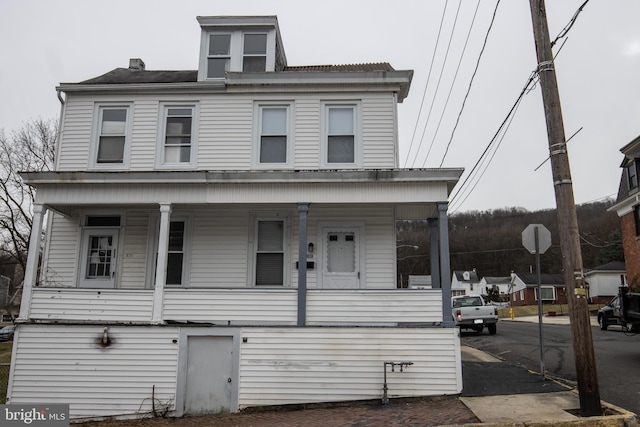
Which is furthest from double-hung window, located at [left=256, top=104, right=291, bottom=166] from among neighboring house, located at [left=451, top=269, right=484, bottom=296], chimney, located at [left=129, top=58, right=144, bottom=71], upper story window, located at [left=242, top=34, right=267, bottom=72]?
neighboring house, located at [left=451, top=269, right=484, bottom=296]

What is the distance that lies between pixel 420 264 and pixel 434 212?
226ft

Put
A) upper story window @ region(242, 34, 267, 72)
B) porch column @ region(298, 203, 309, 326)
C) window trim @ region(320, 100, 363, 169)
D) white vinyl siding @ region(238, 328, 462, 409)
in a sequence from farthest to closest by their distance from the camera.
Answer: upper story window @ region(242, 34, 267, 72) < window trim @ region(320, 100, 363, 169) < porch column @ region(298, 203, 309, 326) < white vinyl siding @ region(238, 328, 462, 409)

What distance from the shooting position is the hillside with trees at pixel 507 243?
Answer: 56.0m

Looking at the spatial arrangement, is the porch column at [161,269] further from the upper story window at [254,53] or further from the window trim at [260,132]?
the upper story window at [254,53]

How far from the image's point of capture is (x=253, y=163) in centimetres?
1225

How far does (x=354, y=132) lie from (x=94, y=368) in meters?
7.94

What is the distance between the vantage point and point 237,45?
1330 centimetres

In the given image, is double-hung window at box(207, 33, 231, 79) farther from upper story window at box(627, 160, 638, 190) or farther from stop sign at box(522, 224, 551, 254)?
upper story window at box(627, 160, 638, 190)

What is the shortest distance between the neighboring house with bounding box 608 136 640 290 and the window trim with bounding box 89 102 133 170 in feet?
77.3

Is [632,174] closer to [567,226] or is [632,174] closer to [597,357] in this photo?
[597,357]

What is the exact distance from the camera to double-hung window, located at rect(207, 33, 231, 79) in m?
13.1

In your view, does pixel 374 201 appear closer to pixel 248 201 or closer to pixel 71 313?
pixel 248 201

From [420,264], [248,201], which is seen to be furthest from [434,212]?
[420,264]

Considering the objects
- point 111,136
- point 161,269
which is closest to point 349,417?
point 161,269
